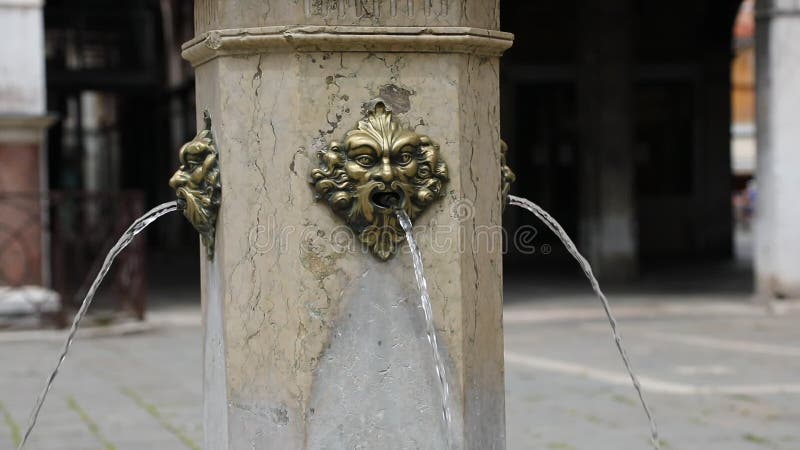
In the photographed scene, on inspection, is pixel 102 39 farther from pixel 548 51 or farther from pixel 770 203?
pixel 770 203

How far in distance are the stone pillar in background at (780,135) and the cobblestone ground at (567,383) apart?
445 mm

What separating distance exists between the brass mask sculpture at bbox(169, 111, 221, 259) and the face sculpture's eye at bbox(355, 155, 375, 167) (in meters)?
0.40

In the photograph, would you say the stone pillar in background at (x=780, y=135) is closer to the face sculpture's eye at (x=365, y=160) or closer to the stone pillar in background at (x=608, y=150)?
the stone pillar in background at (x=608, y=150)

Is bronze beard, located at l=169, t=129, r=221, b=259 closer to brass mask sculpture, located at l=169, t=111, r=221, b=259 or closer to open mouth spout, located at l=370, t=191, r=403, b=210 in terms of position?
brass mask sculpture, located at l=169, t=111, r=221, b=259

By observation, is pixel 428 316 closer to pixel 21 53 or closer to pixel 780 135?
pixel 21 53

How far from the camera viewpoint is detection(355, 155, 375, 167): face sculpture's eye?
3.44 meters

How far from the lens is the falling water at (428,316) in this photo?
3.48m

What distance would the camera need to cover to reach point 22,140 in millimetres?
10461

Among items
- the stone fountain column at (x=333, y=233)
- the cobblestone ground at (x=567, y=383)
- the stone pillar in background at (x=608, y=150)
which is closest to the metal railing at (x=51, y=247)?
the cobblestone ground at (x=567, y=383)

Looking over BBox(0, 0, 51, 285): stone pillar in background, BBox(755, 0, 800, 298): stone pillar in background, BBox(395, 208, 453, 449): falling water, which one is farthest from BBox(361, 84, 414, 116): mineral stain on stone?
BBox(755, 0, 800, 298): stone pillar in background

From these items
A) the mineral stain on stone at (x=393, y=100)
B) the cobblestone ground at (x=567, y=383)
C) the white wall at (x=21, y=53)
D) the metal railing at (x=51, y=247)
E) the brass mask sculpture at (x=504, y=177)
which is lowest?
the cobblestone ground at (x=567, y=383)

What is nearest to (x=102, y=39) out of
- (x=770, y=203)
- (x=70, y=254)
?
(x=70, y=254)

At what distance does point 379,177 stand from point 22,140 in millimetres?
7616

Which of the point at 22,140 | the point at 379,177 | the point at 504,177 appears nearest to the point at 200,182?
the point at 379,177
